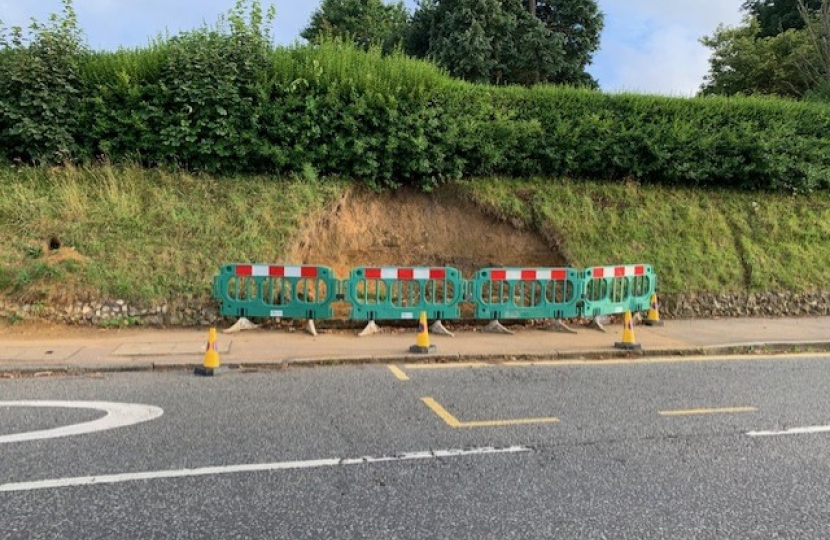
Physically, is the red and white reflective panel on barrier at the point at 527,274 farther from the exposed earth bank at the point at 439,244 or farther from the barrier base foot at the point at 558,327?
the exposed earth bank at the point at 439,244

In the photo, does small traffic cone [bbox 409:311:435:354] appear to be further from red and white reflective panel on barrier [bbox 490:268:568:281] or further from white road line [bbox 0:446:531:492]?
white road line [bbox 0:446:531:492]

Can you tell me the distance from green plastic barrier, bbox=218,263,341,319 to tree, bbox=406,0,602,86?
1659 centimetres

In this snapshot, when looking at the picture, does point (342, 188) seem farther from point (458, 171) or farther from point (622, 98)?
point (622, 98)

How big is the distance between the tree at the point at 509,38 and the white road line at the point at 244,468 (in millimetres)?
20802

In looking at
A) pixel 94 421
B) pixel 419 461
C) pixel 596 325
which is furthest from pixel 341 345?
pixel 596 325

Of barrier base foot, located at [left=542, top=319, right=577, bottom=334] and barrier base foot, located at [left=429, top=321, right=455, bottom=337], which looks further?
barrier base foot, located at [left=542, top=319, right=577, bottom=334]

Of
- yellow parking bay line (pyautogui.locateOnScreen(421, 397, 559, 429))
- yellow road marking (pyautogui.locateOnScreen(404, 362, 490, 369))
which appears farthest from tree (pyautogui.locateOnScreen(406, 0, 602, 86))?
yellow parking bay line (pyautogui.locateOnScreen(421, 397, 559, 429))

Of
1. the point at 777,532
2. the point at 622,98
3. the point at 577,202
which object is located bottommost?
the point at 777,532

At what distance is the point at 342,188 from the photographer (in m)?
12.3

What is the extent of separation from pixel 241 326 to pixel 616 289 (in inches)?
256

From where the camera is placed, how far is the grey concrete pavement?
7.57 meters

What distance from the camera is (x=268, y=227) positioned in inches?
446

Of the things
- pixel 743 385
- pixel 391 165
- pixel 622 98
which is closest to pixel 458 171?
pixel 391 165

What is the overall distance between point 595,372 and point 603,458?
3.08 metres
